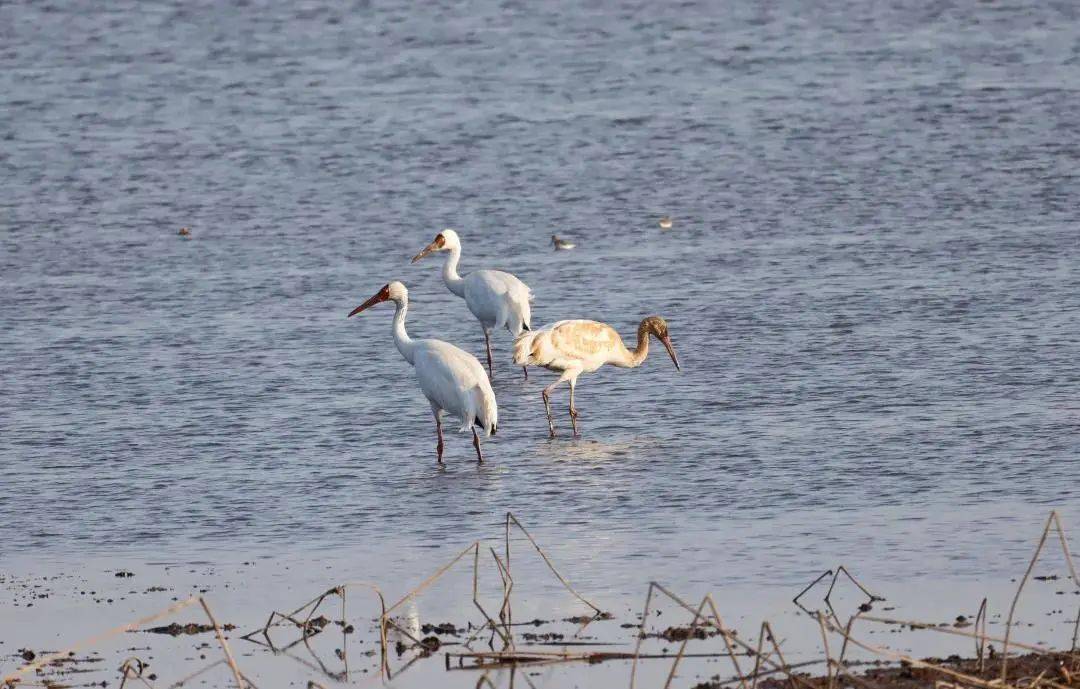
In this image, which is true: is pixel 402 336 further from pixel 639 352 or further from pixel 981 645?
pixel 981 645

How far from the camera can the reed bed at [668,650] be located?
6.54m

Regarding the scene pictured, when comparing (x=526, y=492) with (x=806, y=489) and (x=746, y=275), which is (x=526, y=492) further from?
(x=746, y=275)

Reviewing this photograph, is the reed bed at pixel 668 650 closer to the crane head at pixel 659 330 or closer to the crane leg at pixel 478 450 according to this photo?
the crane leg at pixel 478 450

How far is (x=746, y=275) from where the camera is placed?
50.2 ft

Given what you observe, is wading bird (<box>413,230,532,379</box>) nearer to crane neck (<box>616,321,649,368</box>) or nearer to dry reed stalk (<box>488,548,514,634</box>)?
crane neck (<box>616,321,649,368</box>)

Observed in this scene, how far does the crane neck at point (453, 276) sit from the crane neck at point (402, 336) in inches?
72.2

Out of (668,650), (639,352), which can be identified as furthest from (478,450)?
(668,650)

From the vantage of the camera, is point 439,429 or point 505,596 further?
point 439,429

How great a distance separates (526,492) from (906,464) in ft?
6.21

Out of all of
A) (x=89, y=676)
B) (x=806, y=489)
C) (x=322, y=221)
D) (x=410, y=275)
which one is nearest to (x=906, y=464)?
(x=806, y=489)

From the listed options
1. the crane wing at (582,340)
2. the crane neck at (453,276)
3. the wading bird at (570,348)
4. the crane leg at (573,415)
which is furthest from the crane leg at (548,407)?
the crane neck at (453,276)

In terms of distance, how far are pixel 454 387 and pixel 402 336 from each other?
1.05 m

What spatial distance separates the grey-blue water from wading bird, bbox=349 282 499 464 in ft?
0.69

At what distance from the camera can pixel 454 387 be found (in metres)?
11.6
